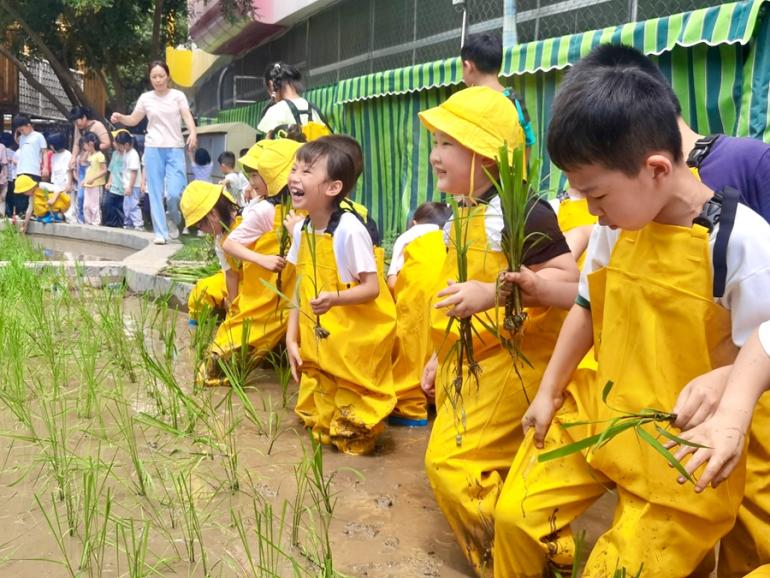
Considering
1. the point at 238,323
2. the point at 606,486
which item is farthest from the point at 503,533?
the point at 238,323

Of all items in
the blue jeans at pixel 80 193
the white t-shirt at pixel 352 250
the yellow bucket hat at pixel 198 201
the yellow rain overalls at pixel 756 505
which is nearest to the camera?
the yellow rain overalls at pixel 756 505

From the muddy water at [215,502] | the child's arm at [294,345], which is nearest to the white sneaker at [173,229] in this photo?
the muddy water at [215,502]

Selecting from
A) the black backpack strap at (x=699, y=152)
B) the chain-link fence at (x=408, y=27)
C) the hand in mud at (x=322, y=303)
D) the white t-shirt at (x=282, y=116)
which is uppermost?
the chain-link fence at (x=408, y=27)

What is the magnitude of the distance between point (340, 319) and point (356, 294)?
18 centimetres

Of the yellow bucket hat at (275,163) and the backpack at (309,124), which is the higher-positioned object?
the backpack at (309,124)

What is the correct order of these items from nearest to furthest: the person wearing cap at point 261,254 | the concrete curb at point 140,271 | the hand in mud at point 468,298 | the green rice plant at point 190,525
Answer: the green rice plant at point 190,525 < the hand in mud at point 468,298 < the person wearing cap at point 261,254 < the concrete curb at point 140,271

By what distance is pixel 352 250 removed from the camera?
125 inches

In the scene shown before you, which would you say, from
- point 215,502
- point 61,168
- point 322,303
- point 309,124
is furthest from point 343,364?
point 61,168

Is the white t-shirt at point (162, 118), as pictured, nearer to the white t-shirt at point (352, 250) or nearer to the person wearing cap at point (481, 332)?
the white t-shirt at point (352, 250)

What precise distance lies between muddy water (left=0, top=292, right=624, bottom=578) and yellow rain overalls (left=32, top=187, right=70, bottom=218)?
9.51m

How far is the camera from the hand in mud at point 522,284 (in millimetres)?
2176

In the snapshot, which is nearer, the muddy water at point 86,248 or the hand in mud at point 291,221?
the hand in mud at point 291,221

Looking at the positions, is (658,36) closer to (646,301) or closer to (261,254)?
(261,254)

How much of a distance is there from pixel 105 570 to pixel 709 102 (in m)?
3.96
